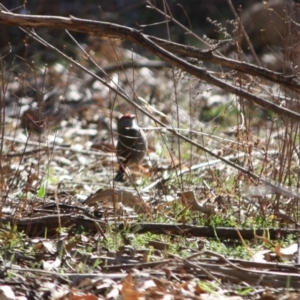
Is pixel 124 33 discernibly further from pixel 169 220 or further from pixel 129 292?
pixel 169 220

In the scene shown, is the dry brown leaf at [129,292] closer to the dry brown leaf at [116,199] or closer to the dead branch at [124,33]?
the dead branch at [124,33]

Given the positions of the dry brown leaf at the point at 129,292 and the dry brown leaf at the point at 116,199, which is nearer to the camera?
the dry brown leaf at the point at 129,292

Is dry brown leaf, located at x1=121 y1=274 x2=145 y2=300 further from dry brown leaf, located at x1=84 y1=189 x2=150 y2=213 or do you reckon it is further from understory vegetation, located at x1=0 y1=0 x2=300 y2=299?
dry brown leaf, located at x1=84 y1=189 x2=150 y2=213

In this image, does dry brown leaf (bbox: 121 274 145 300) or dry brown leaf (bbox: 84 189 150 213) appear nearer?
dry brown leaf (bbox: 121 274 145 300)

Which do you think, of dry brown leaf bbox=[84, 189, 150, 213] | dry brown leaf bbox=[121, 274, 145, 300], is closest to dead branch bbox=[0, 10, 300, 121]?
dry brown leaf bbox=[121, 274, 145, 300]

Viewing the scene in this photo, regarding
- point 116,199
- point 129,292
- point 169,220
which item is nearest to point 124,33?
point 129,292

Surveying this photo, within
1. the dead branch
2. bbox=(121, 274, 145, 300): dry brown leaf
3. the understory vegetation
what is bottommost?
bbox=(121, 274, 145, 300): dry brown leaf

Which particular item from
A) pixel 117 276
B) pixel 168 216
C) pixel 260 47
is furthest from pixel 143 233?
pixel 260 47

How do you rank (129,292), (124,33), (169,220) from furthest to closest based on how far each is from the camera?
(169,220), (124,33), (129,292)

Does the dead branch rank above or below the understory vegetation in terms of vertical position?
above

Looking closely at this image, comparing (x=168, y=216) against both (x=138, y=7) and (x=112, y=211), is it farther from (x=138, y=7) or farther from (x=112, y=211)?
(x=138, y=7)

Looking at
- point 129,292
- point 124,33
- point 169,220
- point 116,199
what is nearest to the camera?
point 129,292

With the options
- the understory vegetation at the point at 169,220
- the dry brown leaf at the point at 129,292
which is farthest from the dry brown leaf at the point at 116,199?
the dry brown leaf at the point at 129,292

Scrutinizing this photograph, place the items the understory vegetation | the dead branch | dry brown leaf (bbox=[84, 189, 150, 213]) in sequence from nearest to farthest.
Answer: the understory vegetation
the dead branch
dry brown leaf (bbox=[84, 189, 150, 213])
